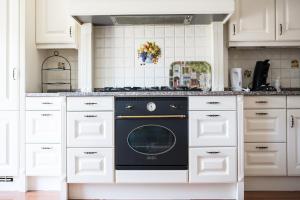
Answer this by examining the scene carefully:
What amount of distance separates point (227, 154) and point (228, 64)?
3.75 feet

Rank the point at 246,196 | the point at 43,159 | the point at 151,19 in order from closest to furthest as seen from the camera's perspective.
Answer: the point at 246,196, the point at 43,159, the point at 151,19

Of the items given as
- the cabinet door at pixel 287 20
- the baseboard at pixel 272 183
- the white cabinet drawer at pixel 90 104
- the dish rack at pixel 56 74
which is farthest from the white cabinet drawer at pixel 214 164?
the dish rack at pixel 56 74

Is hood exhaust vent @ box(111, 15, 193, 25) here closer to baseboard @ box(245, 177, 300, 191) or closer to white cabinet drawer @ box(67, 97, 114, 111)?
white cabinet drawer @ box(67, 97, 114, 111)

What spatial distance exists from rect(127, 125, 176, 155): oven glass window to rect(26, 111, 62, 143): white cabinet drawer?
2.30ft

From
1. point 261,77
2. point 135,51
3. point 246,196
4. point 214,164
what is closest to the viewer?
point 214,164

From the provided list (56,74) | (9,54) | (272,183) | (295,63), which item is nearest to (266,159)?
(272,183)

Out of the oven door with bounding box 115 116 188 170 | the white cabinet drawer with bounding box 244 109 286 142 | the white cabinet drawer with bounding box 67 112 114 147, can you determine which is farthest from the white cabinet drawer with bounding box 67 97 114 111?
the white cabinet drawer with bounding box 244 109 286 142

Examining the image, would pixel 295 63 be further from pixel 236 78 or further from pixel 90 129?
pixel 90 129

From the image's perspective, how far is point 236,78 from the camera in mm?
3252

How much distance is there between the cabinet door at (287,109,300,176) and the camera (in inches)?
112

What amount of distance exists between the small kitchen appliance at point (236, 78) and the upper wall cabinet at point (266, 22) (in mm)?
311

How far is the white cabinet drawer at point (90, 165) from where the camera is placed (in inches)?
102

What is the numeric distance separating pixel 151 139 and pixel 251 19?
152 centimetres

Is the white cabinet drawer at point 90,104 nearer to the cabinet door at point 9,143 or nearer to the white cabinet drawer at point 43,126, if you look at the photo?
the white cabinet drawer at point 43,126
